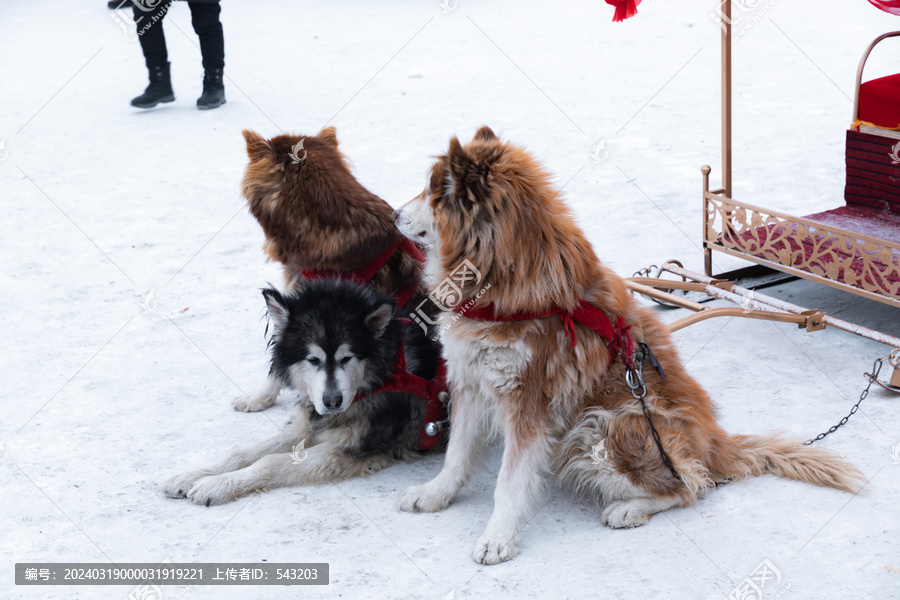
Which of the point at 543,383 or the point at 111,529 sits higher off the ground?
the point at 543,383

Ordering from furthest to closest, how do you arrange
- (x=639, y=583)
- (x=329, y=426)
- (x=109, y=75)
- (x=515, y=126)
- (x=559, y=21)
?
(x=559, y=21), (x=109, y=75), (x=515, y=126), (x=329, y=426), (x=639, y=583)

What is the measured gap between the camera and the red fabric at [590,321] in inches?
117

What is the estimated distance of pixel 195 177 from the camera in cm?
729

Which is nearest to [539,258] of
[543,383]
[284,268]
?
[543,383]

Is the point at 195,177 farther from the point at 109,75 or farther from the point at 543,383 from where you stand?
the point at 543,383

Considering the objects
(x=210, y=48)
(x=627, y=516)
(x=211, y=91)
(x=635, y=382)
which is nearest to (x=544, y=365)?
(x=635, y=382)

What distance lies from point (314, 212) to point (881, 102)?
331 centimetres

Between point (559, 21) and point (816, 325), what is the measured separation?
8.44 metres

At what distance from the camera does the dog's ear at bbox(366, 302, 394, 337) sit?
3.34 m

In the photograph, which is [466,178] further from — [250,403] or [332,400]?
[250,403]

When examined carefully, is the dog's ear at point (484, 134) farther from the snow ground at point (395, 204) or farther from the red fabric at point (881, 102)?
the red fabric at point (881, 102)

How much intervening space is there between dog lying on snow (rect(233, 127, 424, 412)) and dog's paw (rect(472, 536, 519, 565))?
49.5 inches
